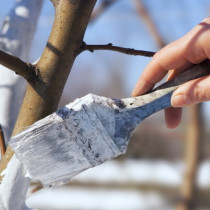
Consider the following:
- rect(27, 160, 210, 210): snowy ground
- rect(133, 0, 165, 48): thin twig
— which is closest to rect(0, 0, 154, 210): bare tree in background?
rect(133, 0, 165, 48): thin twig

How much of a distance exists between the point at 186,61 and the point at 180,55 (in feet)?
0.06

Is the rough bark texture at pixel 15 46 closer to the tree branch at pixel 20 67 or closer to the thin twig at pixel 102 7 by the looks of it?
the tree branch at pixel 20 67

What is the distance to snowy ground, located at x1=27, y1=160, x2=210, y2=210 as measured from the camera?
15.0ft

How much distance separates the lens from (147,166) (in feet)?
19.4

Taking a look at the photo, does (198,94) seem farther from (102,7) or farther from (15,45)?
(102,7)

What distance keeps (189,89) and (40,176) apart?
214 millimetres

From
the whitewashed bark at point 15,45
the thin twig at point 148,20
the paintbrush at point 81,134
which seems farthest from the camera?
the thin twig at point 148,20

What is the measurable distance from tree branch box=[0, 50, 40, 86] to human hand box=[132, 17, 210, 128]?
0.13m

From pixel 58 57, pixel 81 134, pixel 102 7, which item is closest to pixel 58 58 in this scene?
pixel 58 57

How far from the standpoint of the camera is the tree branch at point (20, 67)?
52 centimetres

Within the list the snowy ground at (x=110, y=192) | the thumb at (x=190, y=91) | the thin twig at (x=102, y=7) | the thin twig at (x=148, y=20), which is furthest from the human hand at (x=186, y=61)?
the snowy ground at (x=110, y=192)

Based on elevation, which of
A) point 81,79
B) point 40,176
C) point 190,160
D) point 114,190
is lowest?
point 40,176

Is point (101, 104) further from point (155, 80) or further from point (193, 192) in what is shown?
point (193, 192)

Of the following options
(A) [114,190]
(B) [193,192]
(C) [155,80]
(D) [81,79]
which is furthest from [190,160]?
(D) [81,79]
